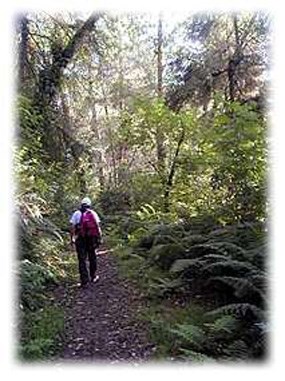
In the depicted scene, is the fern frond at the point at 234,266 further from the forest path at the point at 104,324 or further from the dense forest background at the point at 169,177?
the forest path at the point at 104,324

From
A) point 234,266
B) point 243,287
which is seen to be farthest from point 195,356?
point 234,266

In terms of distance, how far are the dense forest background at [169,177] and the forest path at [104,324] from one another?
0.23 metres

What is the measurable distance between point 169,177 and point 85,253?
268 inches

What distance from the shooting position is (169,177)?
15.7 meters

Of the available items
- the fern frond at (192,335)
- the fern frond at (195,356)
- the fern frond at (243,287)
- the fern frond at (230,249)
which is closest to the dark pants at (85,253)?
the fern frond at (230,249)

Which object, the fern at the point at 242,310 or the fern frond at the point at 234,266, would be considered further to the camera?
the fern frond at the point at 234,266

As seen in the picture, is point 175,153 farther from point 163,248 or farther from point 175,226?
point 163,248

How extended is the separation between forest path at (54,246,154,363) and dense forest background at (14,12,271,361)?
0.23m

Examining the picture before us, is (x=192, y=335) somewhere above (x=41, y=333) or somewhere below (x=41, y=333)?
below

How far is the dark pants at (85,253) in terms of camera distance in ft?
30.0

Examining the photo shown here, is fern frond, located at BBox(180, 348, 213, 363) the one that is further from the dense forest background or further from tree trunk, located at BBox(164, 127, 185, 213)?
tree trunk, located at BBox(164, 127, 185, 213)

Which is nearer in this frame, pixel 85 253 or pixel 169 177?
pixel 85 253

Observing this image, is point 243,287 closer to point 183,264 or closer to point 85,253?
point 183,264

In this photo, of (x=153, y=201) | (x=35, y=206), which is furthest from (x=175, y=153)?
(x=35, y=206)
